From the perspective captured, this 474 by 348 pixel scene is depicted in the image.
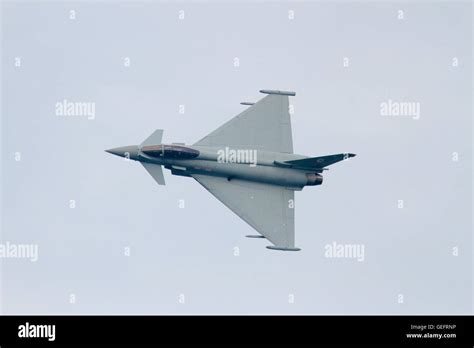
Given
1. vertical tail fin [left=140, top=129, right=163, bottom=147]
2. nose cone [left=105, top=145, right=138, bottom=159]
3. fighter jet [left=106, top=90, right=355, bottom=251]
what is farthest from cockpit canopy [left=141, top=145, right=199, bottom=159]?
nose cone [left=105, top=145, right=138, bottom=159]

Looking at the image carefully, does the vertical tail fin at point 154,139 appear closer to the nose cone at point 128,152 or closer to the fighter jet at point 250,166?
the fighter jet at point 250,166

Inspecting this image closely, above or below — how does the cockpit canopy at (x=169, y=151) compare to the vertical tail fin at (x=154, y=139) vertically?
below

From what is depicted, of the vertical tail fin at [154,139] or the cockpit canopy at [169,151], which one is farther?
the vertical tail fin at [154,139]

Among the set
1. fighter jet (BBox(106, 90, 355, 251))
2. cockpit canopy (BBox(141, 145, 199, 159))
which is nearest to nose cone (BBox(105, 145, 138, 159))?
fighter jet (BBox(106, 90, 355, 251))

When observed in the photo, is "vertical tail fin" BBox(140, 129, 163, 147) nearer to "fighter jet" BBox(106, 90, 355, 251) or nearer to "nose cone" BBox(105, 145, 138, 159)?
"fighter jet" BBox(106, 90, 355, 251)

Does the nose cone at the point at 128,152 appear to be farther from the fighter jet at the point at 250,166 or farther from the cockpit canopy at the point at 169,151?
the cockpit canopy at the point at 169,151

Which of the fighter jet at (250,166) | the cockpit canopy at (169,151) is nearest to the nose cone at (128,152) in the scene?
the fighter jet at (250,166)

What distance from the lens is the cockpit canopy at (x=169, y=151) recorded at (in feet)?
184

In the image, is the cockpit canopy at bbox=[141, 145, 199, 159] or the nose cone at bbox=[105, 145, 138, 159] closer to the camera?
the cockpit canopy at bbox=[141, 145, 199, 159]

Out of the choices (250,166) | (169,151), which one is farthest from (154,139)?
(250,166)

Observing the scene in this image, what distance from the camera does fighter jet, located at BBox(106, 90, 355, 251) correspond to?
185 feet

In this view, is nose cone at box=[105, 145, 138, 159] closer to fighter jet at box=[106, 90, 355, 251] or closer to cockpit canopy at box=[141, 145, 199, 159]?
fighter jet at box=[106, 90, 355, 251]

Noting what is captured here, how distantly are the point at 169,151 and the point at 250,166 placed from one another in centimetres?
428

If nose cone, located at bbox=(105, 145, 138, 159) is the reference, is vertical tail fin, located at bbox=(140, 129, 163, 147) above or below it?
above
